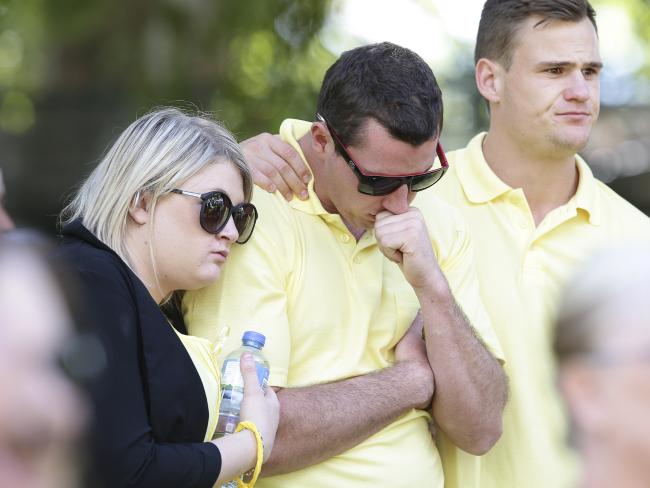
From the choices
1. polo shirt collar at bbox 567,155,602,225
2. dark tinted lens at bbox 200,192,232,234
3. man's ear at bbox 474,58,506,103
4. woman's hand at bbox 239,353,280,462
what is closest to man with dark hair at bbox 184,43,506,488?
woman's hand at bbox 239,353,280,462

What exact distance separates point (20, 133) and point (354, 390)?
8.29 metres

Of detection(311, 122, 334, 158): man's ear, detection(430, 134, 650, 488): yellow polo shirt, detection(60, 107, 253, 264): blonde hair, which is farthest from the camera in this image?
detection(430, 134, 650, 488): yellow polo shirt

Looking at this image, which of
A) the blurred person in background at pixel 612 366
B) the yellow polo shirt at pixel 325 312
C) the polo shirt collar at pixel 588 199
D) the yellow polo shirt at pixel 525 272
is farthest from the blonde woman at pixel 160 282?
the polo shirt collar at pixel 588 199

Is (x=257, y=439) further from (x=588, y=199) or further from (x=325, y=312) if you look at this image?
(x=588, y=199)

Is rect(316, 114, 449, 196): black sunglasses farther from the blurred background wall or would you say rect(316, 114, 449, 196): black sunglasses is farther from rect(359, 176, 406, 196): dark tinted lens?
the blurred background wall

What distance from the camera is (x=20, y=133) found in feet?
34.8

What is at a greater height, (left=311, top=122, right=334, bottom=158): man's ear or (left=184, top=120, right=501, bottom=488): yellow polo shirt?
(left=311, top=122, right=334, bottom=158): man's ear

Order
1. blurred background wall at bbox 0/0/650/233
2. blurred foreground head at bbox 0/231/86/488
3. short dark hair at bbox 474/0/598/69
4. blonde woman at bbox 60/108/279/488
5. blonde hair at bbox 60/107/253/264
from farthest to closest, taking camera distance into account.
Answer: blurred background wall at bbox 0/0/650/233, short dark hair at bbox 474/0/598/69, blonde hair at bbox 60/107/253/264, blonde woman at bbox 60/108/279/488, blurred foreground head at bbox 0/231/86/488

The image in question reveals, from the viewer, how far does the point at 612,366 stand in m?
1.36

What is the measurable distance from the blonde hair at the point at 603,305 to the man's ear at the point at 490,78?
2.75 metres

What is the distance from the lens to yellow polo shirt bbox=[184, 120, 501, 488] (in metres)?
3.01

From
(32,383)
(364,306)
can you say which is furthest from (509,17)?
(32,383)

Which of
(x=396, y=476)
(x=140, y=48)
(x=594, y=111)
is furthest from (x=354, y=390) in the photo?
(x=140, y=48)

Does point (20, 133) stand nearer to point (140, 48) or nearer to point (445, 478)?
point (140, 48)
